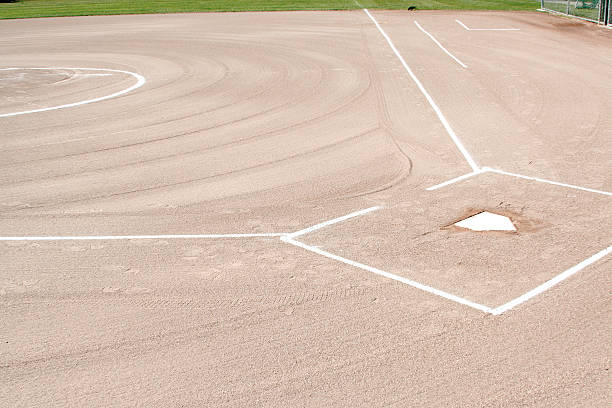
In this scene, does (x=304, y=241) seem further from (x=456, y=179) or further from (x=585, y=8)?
(x=585, y=8)

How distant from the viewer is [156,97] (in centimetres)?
1828

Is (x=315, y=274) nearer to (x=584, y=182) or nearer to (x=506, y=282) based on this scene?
(x=506, y=282)

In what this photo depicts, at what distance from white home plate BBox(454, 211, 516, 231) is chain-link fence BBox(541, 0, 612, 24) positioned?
24609 mm

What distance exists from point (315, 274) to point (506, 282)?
2.14m

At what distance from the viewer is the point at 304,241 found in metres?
9.20

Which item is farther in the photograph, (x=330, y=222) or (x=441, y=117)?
(x=441, y=117)

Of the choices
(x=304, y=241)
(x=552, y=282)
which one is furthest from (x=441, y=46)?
(x=552, y=282)

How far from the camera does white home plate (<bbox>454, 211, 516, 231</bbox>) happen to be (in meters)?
9.50

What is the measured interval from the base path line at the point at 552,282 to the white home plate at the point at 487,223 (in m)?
1.23

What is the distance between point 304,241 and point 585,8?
103ft

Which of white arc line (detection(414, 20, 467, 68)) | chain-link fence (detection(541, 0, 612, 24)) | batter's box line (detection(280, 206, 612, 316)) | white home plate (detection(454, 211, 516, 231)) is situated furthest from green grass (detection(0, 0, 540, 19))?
batter's box line (detection(280, 206, 612, 316))

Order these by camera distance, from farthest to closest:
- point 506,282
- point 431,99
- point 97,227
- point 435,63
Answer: point 435,63, point 431,99, point 97,227, point 506,282

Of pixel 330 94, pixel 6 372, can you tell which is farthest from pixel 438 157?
pixel 6 372

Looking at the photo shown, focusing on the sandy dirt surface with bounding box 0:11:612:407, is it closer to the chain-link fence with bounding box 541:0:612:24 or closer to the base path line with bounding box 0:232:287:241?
the base path line with bounding box 0:232:287:241
